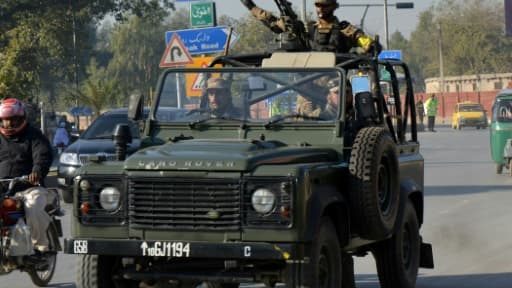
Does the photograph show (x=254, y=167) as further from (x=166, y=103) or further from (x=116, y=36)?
(x=116, y=36)

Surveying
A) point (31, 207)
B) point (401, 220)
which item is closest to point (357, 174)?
point (401, 220)

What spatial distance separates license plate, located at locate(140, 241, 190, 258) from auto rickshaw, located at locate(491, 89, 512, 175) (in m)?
19.5

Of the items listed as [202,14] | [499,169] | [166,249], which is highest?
[202,14]

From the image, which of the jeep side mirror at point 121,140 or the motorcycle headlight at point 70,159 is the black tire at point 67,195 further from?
the jeep side mirror at point 121,140

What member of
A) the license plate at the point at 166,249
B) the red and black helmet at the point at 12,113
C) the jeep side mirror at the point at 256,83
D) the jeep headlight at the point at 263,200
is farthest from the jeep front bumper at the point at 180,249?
the red and black helmet at the point at 12,113

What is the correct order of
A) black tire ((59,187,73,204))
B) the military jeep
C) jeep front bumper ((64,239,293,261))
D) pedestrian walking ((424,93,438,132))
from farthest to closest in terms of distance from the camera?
pedestrian walking ((424,93,438,132))
black tire ((59,187,73,204))
the military jeep
jeep front bumper ((64,239,293,261))

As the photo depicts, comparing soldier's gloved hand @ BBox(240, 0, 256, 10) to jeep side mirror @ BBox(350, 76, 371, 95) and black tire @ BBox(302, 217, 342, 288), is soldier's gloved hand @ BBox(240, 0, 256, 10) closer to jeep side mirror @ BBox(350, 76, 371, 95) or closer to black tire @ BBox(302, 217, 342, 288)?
jeep side mirror @ BBox(350, 76, 371, 95)

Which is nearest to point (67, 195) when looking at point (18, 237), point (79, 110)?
point (18, 237)

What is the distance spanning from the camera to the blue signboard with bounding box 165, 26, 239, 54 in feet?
84.9

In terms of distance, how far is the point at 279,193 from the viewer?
7.97m

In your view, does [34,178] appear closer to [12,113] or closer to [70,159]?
[12,113]

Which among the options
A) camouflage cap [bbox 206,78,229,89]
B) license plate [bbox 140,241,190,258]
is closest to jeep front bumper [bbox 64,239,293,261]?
license plate [bbox 140,241,190,258]

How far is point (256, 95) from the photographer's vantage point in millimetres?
9789

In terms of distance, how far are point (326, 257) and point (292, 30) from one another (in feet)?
10.3
